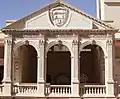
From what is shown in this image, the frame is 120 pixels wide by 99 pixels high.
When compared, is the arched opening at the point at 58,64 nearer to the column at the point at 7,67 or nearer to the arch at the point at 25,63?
the arch at the point at 25,63

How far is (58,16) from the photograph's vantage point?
26.0 metres

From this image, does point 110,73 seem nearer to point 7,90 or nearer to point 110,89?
point 110,89

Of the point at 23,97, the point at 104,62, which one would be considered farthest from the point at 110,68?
the point at 23,97

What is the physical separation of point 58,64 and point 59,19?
744 cm

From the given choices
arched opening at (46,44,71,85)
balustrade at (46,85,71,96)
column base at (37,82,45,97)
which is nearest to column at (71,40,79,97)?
balustrade at (46,85,71,96)

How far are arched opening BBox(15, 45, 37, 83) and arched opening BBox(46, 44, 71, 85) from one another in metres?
1.59

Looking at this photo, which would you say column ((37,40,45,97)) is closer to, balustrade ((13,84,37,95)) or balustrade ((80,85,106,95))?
balustrade ((13,84,37,95))

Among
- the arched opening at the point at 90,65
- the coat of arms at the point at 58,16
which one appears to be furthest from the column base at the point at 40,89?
the arched opening at the point at 90,65

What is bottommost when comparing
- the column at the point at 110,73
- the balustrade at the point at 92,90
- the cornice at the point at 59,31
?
the balustrade at the point at 92,90

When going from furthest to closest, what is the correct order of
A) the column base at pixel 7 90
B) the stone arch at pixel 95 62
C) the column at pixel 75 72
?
the stone arch at pixel 95 62
the column at pixel 75 72
the column base at pixel 7 90

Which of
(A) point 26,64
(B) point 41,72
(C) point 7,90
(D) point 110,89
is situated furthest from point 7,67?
(D) point 110,89

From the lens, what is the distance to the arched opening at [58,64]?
1257 inches

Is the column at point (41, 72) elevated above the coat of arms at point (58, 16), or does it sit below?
below

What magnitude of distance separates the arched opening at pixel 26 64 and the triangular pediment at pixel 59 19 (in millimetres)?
2991
